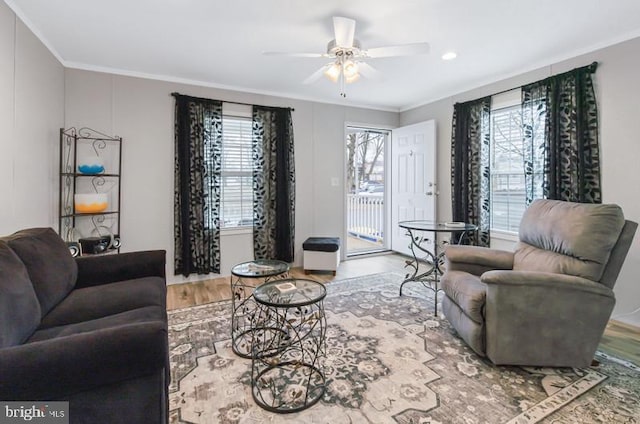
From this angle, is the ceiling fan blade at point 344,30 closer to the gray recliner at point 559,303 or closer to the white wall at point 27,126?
the gray recliner at point 559,303

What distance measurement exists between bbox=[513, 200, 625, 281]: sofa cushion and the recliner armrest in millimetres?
72

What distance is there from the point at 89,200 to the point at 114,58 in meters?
1.45

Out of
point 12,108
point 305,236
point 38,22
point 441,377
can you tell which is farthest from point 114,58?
point 441,377

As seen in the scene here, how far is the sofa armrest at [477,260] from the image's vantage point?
251 centimetres

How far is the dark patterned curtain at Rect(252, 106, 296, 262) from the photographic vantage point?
4.13 m

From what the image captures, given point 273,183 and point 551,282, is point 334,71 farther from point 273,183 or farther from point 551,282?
point 551,282

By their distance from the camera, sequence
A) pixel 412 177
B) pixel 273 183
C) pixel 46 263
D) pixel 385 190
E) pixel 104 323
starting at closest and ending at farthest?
pixel 104 323
pixel 46 263
pixel 273 183
pixel 412 177
pixel 385 190

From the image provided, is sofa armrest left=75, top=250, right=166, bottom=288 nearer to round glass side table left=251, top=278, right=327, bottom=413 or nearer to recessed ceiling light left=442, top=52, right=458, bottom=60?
round glass side table left=251, top=278, right=327, bottom=413

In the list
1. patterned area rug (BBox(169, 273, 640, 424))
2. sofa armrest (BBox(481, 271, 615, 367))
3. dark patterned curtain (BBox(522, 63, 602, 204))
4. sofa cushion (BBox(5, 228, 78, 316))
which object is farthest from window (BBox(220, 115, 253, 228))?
dark patterned curtain (BBox(522, 63, 602, 204))

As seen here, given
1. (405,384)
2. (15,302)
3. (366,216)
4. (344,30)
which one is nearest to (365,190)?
(366,216)

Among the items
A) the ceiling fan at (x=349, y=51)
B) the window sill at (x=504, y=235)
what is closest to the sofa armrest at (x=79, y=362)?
the ceiling fan at (x=349, y=51)

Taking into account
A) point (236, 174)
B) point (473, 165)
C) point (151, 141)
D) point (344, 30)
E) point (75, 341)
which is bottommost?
point (75, 341)

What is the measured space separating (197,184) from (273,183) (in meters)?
0.97

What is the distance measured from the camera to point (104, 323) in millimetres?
1561
